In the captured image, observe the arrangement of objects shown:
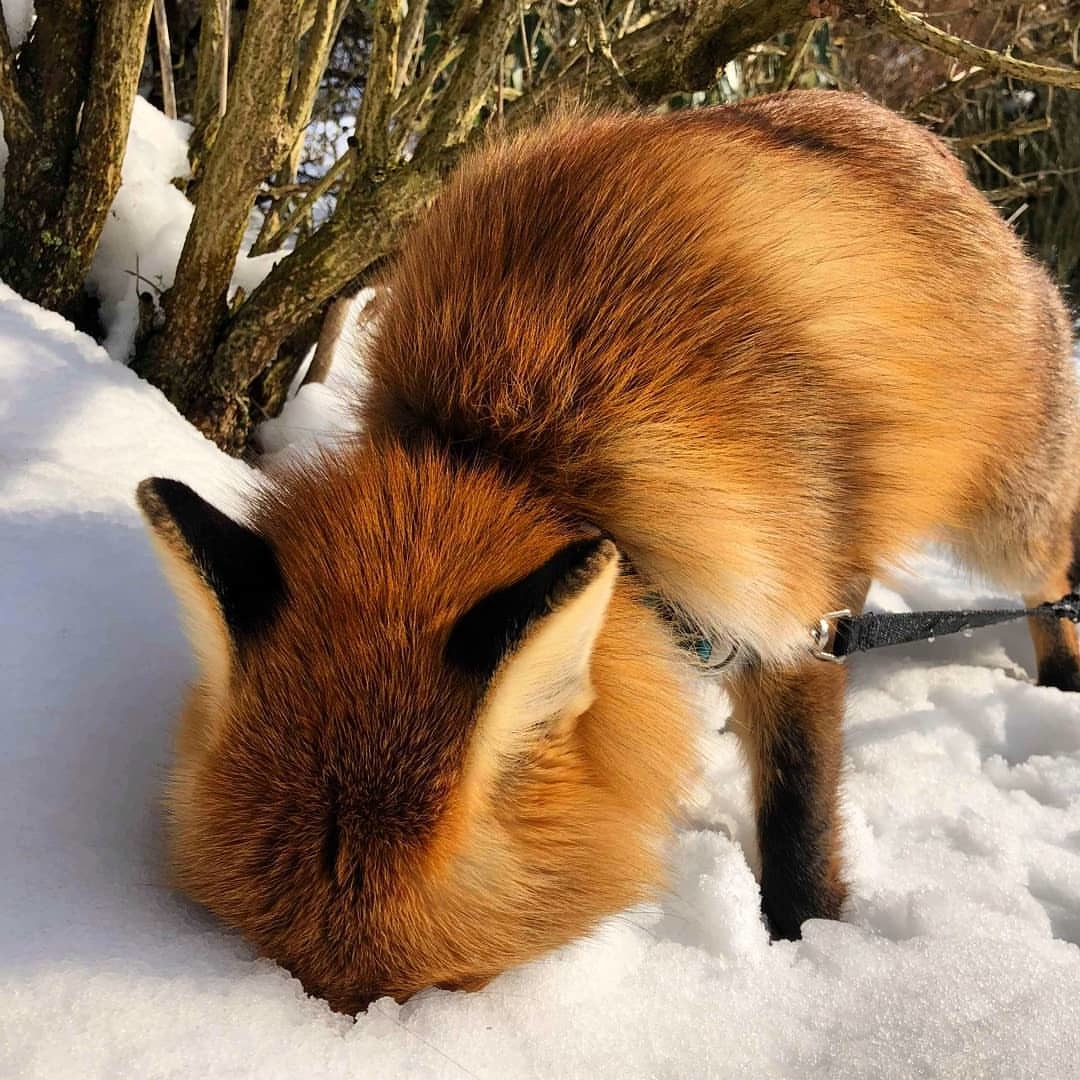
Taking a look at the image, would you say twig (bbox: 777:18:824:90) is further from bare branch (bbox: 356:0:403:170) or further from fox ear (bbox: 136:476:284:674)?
fox ear (bbox: 136:476:284:674)

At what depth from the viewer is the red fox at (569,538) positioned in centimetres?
115

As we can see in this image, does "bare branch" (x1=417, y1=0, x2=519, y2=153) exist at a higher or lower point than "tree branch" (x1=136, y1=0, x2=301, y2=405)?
Answer: higher

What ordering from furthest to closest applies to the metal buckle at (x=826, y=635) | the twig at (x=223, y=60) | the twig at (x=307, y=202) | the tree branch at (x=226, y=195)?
the twig at (x=307, y=202), the twig at (x=223, y=60), the tree branch at (x=226, y=195), the metal buckle at (x=826, y=635)

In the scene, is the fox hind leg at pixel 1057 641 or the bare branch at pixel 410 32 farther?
the bare branch at pixel 410 32

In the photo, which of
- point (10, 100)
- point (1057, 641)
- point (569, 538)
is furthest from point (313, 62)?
point (1057, 641)

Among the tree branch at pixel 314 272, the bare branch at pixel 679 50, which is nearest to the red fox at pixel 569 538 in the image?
the bare branch at pixel 679 50

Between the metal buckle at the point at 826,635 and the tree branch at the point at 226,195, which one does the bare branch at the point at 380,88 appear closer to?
the tree branch at the point at 226,195

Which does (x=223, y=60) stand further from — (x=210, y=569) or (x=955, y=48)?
(x=210, y=569)

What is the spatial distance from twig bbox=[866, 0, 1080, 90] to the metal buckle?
136cm

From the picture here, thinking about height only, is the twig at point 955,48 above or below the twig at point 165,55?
above

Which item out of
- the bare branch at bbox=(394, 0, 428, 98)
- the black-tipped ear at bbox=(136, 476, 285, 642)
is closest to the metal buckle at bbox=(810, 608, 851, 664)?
the black-tipped ear at bbox=(136, 476, 285, 642)

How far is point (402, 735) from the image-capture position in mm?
1141

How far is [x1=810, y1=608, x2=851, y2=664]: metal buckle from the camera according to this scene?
1.82m

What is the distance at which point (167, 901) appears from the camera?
1321 millimetres
